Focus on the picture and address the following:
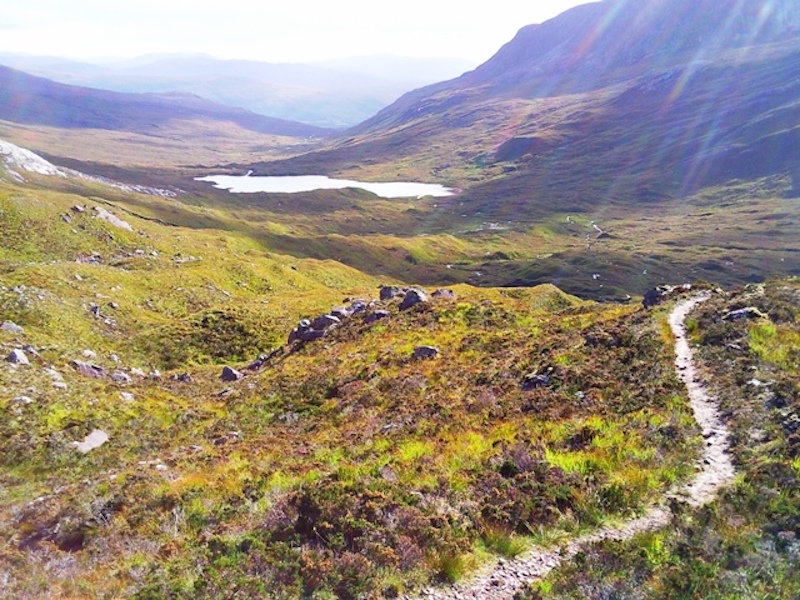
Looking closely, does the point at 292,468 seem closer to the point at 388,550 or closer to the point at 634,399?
the point at 388,550

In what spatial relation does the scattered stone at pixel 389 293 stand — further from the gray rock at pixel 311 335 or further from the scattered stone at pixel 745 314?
the scattered stone at pixel 745 314

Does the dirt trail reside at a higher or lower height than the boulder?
higher

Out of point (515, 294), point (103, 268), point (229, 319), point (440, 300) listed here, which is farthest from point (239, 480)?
point (515, 294)

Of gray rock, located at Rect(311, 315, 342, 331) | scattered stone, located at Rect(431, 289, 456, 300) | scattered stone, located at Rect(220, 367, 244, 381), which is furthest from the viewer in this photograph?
scattered stone, located at Rect(431, 289, 456, 300)

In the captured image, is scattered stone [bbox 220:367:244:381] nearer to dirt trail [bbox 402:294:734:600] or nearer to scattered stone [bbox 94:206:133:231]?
dirt trail [bbox 402:294:734:600]

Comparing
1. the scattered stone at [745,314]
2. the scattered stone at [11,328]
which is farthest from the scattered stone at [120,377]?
the scattered stone at [745,314]

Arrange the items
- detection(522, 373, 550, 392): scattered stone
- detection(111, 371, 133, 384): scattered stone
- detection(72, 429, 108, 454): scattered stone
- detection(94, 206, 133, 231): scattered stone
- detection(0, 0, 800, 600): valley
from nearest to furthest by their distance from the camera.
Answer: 1. detection(0, 0, 800, 600): valley
2. detection(72, 429, 108, 454): scattered stone
3. detection(522, 373, 550, 392): scattered stone
4. detection(111, 371, 133, 384): scattered stone
5. detection(94, 206, 133, 231): scattered stone

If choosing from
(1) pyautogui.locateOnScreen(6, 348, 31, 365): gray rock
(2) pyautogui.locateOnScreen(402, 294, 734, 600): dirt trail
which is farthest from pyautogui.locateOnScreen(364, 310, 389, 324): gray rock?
(2) pyautogui.locateOnScreen(402, 294, 734, 600): dirt trail
